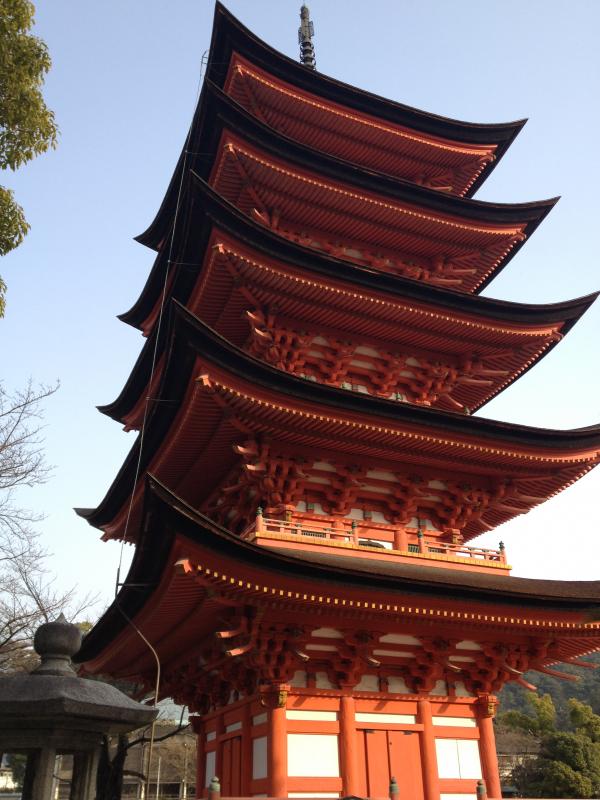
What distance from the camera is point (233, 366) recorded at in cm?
1270

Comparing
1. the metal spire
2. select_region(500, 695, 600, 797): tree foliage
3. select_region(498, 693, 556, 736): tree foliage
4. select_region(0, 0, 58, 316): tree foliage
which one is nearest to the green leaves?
select_region(0, 0, 58, 316): tree foliage

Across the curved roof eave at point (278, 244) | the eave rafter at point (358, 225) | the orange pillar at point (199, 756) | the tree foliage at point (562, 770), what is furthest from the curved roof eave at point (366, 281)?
the tree foliage at point (562, 770)

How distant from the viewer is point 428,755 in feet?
40.2

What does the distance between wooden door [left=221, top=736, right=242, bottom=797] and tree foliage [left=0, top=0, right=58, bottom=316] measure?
934cm

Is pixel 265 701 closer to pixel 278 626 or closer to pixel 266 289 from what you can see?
pixel 278 626

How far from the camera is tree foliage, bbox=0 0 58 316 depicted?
860 centimetres

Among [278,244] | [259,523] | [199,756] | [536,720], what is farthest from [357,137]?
[536,720]

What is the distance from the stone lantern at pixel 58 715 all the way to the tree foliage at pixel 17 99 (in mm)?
4837

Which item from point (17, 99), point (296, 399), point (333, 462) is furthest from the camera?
point (333, 462)

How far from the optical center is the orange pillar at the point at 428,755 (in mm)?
12078

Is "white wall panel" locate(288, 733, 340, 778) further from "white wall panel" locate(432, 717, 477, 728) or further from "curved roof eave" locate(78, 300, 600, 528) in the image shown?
"curved roof eave" locate(78, 300, 600, 528)

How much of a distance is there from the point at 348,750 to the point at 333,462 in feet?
17.9

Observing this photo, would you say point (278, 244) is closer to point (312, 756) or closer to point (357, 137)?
point (357, 137)

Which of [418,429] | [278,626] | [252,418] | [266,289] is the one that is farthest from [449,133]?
[278,626]
